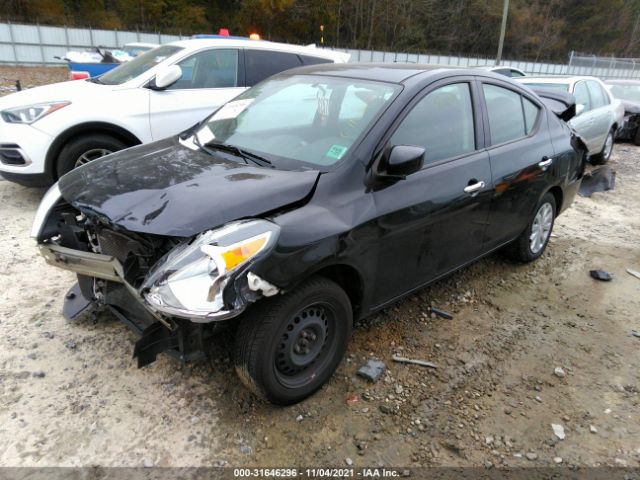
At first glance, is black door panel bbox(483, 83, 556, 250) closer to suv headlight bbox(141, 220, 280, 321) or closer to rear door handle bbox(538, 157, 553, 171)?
rear door handle bbox(538, 157, 553, 171)

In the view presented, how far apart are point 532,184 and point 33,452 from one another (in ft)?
12.9

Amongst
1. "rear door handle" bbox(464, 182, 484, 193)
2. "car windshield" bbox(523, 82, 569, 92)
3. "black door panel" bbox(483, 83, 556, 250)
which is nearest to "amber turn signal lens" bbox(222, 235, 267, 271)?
"rear door handle" bbox(464, 182, 484, 193)

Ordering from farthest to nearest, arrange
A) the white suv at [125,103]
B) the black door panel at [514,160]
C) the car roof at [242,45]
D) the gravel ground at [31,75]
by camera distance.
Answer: the gravel ground at [31,75] → the car roof at [242,45] → the white suv at [125,103] → the black door panel at [514,160]

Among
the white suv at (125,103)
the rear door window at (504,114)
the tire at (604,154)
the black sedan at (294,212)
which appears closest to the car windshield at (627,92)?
the tire at (604,154)

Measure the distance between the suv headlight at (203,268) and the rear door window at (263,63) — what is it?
4484 mm

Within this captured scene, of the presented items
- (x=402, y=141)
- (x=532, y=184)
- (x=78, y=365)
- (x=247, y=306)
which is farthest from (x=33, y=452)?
(x=532, y=184)

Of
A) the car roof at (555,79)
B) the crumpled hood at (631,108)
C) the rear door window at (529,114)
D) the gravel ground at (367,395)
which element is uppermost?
the car roof at (555,79)

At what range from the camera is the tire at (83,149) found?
5.11 metres

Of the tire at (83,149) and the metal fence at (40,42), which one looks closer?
the tire at (83,149)

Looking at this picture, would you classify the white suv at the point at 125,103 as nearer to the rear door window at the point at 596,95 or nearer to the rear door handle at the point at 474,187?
the rear door handle at the point at 474,187

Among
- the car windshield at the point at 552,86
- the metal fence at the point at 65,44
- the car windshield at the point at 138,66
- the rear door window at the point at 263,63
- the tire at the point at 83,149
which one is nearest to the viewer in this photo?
the tire at the point at 83,149

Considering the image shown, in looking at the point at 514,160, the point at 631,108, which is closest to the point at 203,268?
the point at 514,160

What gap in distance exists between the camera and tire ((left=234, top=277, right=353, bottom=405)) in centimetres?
238

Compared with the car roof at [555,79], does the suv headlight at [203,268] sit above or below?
below
